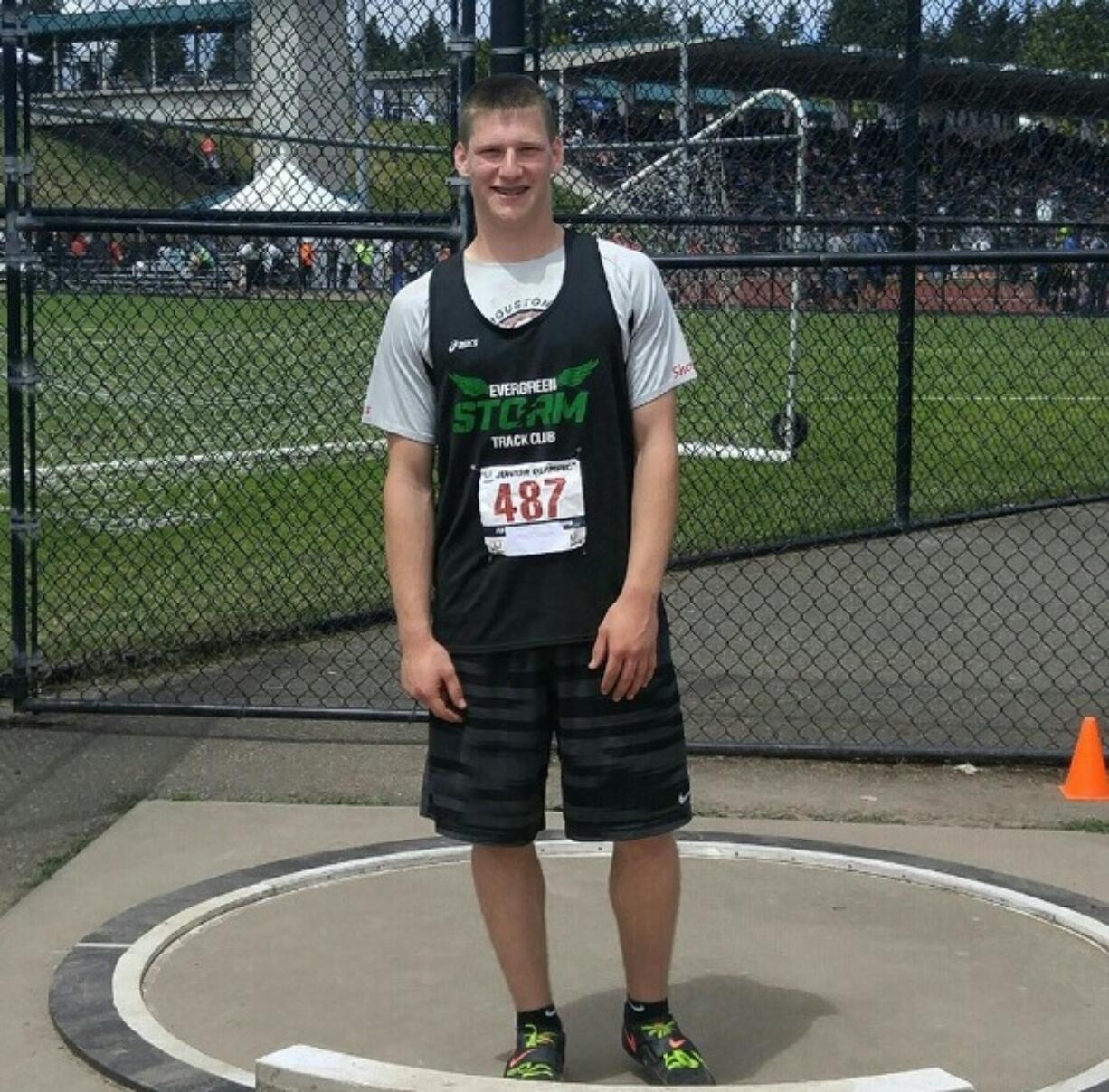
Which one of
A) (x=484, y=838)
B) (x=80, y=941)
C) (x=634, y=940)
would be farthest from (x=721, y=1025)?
(x=80, y=941)

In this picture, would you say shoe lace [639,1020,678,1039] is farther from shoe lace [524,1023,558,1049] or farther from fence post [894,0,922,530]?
fence post [894,0,922,530]

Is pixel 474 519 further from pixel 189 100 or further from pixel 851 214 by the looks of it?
pixel 851 214

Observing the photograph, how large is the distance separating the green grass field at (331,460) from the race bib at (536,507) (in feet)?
13.9

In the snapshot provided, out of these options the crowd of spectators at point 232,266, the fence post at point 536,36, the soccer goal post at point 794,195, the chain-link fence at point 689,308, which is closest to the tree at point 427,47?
the chain-link fence at point 689,308

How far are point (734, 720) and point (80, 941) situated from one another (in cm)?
301

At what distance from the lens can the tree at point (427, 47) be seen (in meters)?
7.90

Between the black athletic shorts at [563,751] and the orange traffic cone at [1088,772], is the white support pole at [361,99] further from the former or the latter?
the black athletic shorts at [563,751]

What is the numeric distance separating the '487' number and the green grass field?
13.9 ft

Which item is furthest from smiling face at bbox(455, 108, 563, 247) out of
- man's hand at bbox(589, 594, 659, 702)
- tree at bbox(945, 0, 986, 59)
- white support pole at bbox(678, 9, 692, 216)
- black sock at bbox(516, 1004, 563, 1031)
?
tree at bbox(945, 0, 986, 59)

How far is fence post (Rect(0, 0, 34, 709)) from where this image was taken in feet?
21.8

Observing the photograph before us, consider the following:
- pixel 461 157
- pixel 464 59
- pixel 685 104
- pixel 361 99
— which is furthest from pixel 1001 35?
pixel 461 157

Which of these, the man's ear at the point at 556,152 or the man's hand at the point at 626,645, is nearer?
the man's hand at the point at 626,645

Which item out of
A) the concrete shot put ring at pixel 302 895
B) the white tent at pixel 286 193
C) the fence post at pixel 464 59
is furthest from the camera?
the white tent at pixel 286 193

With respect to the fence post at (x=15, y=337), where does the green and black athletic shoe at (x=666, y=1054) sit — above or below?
below
